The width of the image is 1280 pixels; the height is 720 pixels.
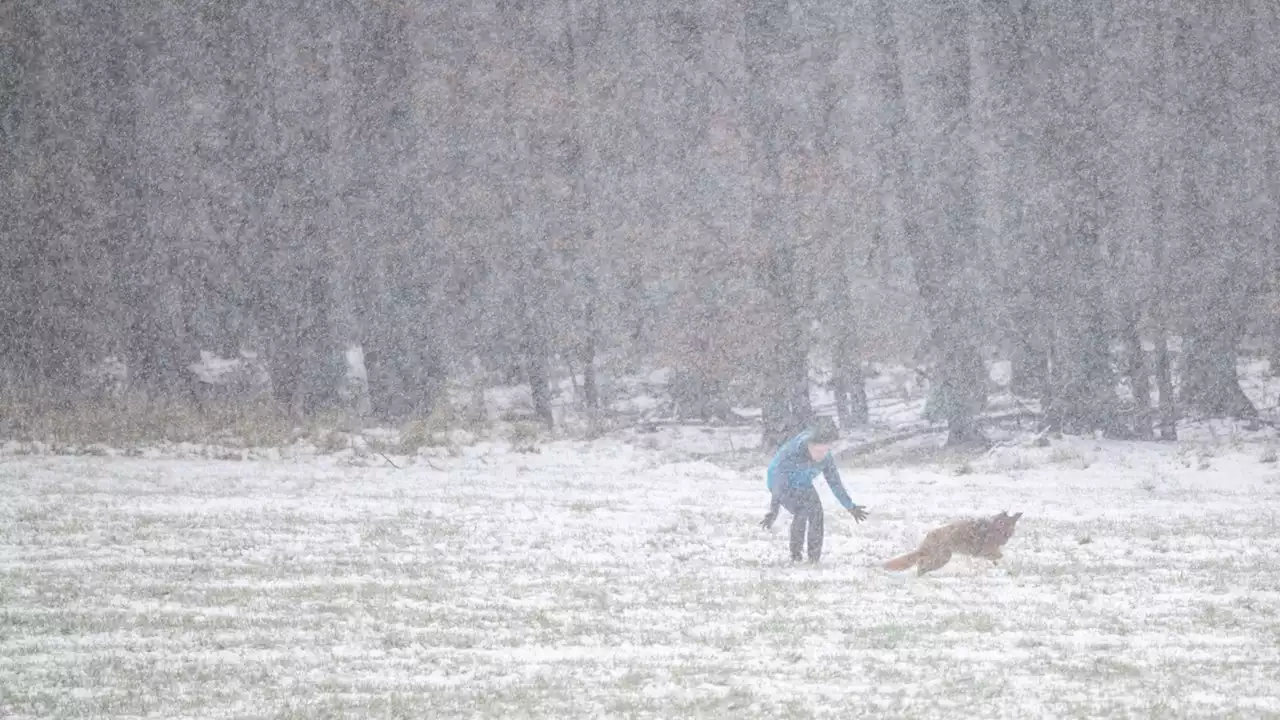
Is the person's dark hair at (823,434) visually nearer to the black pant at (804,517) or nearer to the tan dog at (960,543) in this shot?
the black pant at (804,517)

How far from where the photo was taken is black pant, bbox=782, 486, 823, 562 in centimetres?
1212

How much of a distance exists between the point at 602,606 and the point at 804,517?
8.28 ft

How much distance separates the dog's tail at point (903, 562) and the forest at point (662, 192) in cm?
1472

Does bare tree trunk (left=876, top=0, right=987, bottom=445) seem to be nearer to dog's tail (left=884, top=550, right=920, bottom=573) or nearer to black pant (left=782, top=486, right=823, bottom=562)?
black pant (left=782, top=486, right=823, bottom=562)

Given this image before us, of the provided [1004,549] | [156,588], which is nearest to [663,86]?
[1004,549]

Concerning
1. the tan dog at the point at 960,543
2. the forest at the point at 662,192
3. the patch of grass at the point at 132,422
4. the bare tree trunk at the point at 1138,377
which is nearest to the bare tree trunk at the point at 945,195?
the forest at the point at 662,192

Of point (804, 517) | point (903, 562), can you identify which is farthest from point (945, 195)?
point (903, 562)

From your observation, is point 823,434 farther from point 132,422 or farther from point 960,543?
point 132,422

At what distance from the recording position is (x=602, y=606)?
34.1 feet

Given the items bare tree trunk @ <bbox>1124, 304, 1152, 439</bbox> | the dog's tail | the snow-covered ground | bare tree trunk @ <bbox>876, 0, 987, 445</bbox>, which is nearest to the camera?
the snow-covered ground

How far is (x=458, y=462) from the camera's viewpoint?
23141 mm

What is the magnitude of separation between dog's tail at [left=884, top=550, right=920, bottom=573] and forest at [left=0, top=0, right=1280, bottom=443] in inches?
Answer: 579

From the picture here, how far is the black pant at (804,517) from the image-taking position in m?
12.1

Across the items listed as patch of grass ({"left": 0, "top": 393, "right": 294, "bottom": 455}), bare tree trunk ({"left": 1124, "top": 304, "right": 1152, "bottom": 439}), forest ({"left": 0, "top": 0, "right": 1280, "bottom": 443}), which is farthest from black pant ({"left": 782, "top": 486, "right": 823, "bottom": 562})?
bare tree trunk ({"left": 1124, "top": 304, "right": 1152, "bottom": 439})
